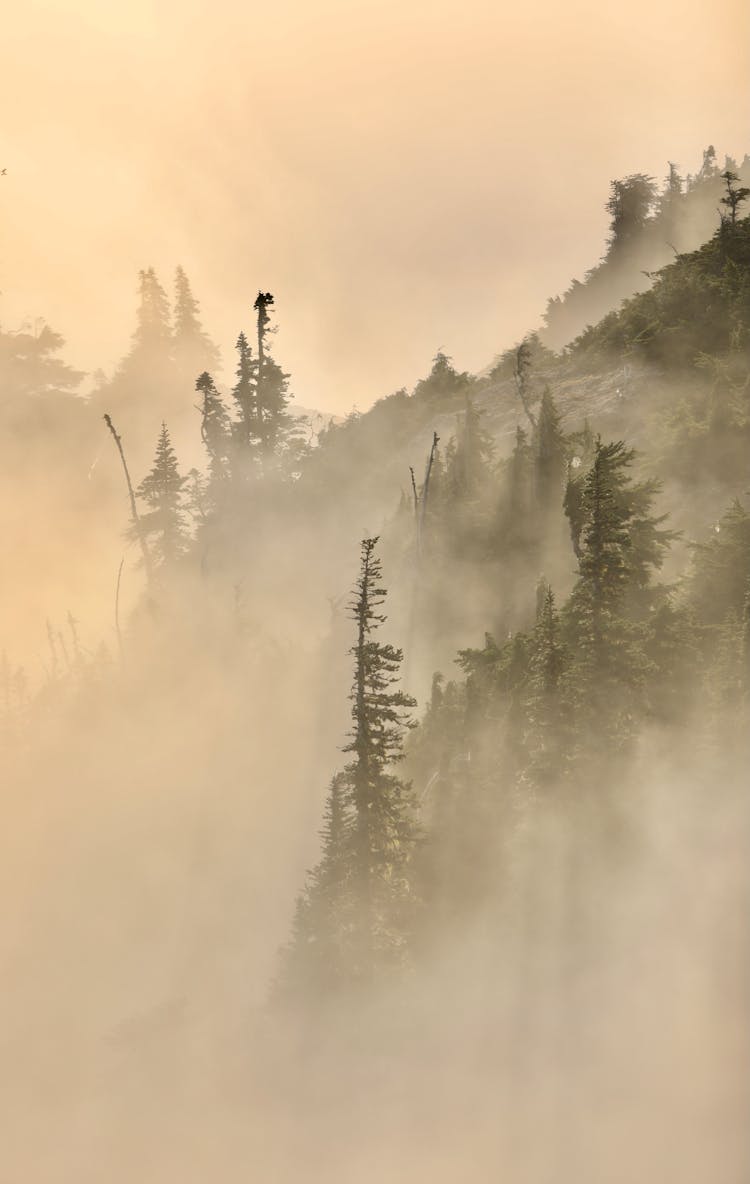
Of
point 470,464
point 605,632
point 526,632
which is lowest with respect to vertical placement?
point 605,632

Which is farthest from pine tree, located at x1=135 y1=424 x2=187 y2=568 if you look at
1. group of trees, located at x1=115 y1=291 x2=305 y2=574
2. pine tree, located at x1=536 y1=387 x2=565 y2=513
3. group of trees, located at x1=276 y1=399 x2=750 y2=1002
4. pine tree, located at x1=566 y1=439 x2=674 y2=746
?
pine tree, located at x1=566 y1=439 x2=674 y2=746

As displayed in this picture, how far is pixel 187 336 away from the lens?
8962 centimetres

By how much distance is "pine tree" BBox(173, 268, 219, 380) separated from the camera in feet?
292

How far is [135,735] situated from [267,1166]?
1292 inches

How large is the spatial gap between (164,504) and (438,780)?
39.3m

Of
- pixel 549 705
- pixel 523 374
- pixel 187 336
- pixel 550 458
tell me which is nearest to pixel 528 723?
pixel 549 705

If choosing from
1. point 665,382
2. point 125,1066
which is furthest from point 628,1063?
point 665,382

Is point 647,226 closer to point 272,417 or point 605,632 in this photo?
point 272,417

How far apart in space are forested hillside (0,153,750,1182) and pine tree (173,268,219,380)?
A: 3138 cm

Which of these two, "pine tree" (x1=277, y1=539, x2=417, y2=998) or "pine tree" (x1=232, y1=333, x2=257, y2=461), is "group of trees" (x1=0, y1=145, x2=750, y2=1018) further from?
"pine tree" (x1=232, y1=333, x2=257, y2=461)

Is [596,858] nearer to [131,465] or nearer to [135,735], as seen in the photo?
[135,735]

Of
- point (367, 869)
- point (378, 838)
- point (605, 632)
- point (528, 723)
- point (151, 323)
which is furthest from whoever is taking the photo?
point (151, 323)

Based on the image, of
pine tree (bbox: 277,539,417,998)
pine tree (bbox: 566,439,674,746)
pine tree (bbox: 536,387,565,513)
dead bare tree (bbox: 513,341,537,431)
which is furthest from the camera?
dead bare tree (bbox: 513,341,537,431)

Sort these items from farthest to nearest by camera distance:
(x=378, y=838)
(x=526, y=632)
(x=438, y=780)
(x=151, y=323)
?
(x=151, y=323), (x=526, y=632), (x=438, y=780), (x=378, y=838)
